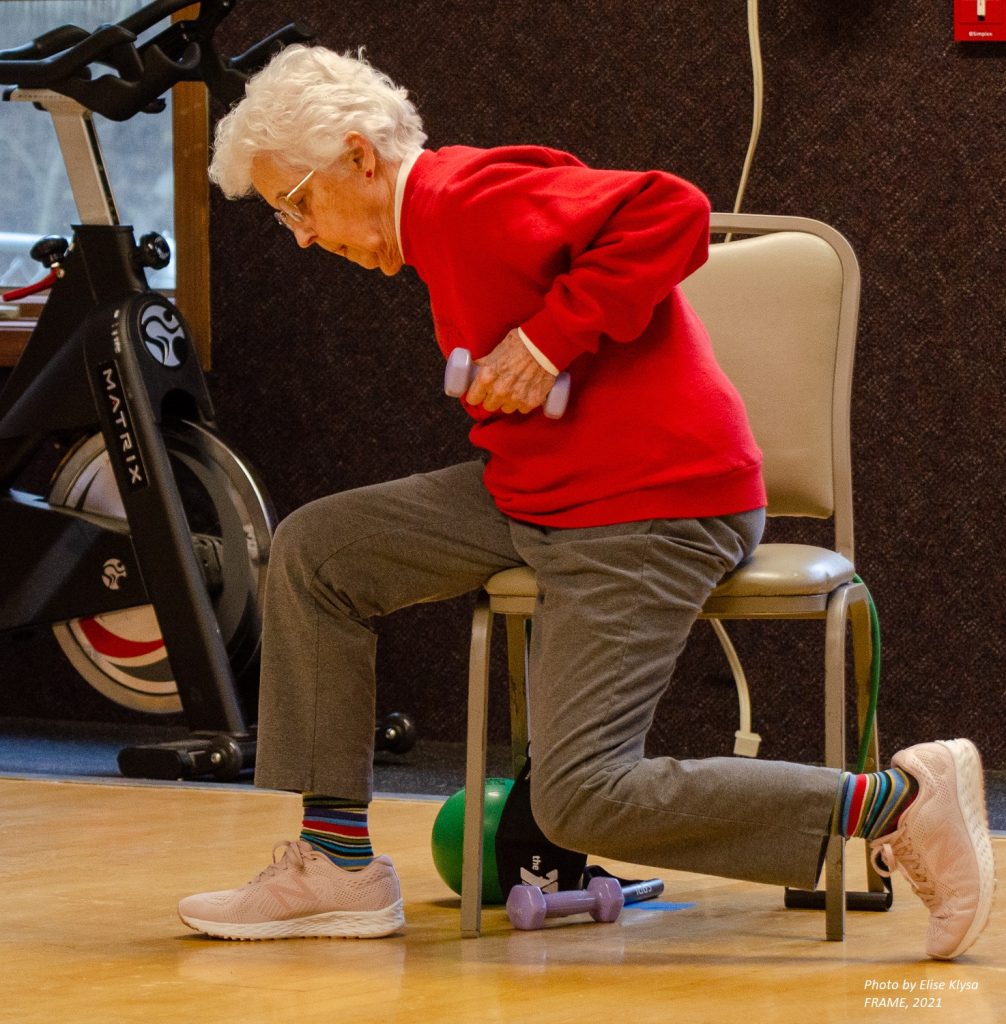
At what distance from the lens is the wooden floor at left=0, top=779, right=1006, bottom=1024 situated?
4.49 feet

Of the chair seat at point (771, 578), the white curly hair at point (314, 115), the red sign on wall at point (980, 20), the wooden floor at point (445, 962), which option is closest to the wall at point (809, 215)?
the red sign on wall at point (980, 20)

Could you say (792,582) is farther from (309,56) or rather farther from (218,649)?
(218,649)

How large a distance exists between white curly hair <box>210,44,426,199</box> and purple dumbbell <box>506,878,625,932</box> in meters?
0.78

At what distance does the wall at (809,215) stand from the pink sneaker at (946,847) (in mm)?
1338

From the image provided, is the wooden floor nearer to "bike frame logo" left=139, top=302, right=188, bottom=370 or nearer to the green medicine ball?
the green medicine ball

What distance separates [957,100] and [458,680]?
1.38 m

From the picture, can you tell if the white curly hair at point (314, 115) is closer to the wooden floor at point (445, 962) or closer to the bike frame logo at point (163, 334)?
the wooden floor at point (445, 962)

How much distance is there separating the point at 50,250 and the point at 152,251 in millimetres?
198

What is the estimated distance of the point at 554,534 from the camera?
169cm

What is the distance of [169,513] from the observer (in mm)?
2814

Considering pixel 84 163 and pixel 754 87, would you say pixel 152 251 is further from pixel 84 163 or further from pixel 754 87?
pixel 754 87

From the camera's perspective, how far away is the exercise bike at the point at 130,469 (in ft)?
9.23

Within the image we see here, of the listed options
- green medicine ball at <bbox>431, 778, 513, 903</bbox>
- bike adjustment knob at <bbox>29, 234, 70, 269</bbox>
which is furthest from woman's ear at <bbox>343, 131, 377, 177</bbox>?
bike adjustment knob at <bbox>29, 234, 70, 269</bbox>

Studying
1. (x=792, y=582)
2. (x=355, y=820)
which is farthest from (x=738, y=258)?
(x=355, y=820)
